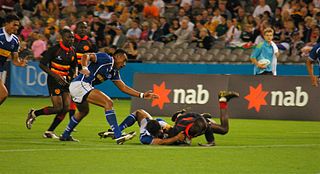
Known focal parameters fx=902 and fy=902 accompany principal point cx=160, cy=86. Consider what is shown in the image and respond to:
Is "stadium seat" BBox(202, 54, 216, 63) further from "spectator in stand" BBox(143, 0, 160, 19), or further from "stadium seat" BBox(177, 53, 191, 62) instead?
"spectator in stand" BBox(143, 0, 160, 19)

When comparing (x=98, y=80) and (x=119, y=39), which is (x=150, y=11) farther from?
(x=98, y=80)

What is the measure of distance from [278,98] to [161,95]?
3.07 m

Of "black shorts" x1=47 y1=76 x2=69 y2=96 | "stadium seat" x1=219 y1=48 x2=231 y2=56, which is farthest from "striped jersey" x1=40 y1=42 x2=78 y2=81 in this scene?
"stadium seat" x1=219 y1=48 x2=231 y2=56

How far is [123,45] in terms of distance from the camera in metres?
30.2

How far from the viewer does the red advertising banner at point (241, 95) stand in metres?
21.5

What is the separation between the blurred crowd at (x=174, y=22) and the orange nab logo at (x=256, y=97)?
185 inches

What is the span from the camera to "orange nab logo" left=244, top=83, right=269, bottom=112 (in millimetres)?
21812

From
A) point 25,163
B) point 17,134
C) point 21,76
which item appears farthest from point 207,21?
point 25,163

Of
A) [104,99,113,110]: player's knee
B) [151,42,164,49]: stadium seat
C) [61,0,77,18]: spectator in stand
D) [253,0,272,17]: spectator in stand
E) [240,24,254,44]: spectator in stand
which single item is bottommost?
[151,42,164,49]: stadium seat

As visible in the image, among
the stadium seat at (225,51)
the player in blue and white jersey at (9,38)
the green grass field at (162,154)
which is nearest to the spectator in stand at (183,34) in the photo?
the stadium seat at (225,51)

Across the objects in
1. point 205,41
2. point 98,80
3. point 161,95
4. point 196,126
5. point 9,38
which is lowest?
point 161,95

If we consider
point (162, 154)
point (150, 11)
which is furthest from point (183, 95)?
point (162, 154)

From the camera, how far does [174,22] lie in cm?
2980

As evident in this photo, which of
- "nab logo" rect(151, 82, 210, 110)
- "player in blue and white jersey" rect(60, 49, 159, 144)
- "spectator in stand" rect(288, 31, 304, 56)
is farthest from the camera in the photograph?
"spectator in stand" rect(288, 31, 304, 56)
